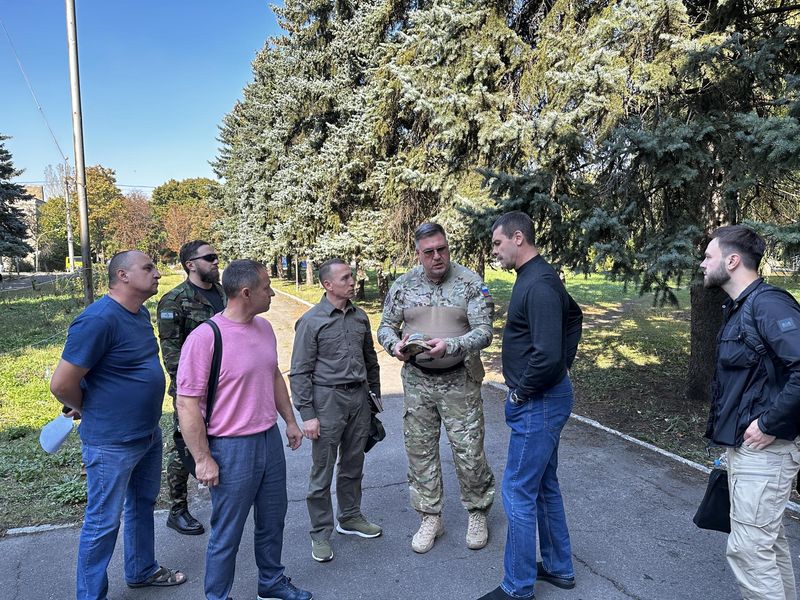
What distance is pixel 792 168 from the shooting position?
142 inches

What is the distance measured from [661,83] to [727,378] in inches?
158

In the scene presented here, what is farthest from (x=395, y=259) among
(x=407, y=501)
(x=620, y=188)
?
(x=407, y=501)

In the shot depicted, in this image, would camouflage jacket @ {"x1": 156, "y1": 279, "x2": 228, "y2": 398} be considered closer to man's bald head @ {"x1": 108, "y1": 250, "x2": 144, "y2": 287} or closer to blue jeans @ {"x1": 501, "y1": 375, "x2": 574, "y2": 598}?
man's bald head @ {"x1": 108, "y1": 250, "x2": 144, "y2": 287}

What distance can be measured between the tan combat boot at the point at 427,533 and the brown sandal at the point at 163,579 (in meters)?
1.46

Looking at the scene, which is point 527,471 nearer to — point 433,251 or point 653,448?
point 433,251

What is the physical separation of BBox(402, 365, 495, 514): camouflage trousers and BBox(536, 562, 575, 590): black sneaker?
0.53 m

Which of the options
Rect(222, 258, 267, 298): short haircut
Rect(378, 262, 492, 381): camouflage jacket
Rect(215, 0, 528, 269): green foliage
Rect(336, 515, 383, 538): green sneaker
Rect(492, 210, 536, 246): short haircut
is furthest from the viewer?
Rect(215, 0, 528, 269): green foliage

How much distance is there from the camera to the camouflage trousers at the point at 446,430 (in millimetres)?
3330

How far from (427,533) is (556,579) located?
0.86 metres

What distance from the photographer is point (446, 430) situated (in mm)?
3434

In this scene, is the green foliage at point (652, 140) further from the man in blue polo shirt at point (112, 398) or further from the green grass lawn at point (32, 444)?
the green grass lawn at point (32, 444)

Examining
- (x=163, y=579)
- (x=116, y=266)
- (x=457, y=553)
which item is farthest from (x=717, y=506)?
(x=116, y=266)

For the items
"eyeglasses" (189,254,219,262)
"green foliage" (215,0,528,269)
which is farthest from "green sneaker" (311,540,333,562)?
"green foliage" (215,0,528,269)

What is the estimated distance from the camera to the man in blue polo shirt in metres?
2.59
